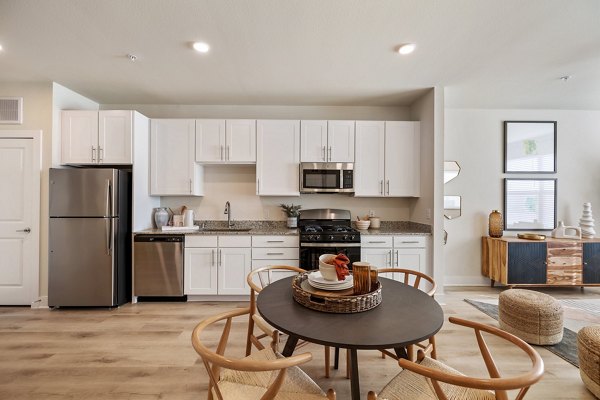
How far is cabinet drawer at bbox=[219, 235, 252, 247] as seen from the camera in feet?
11.2

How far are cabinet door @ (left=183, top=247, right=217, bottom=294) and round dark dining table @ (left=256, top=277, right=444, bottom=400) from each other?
2038mm

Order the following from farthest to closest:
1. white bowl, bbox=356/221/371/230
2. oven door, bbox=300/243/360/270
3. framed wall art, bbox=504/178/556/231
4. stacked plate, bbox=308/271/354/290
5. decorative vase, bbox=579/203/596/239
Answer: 1. framed wall art, bbox=504/178/556/231
2. decorative vase, bbox=579/203/596/239
3. white bowl, bbox=356/221/371/230
4. oven door, bbox=300/243/360/270
5. stacked plate, bbox=308/271/354/290

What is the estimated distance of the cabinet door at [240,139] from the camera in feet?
12.2

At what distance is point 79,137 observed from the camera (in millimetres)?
3361

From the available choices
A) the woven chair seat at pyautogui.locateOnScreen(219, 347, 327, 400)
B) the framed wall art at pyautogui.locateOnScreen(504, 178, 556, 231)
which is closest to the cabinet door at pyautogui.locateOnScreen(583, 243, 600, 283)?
the framed wall art at pyautogui.locateOnScreen(504, 178, 556, 231)

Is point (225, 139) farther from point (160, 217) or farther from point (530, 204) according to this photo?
point (530, 204)

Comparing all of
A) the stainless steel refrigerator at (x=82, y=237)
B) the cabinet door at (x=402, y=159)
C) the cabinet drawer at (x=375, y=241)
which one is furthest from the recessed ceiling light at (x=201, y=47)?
the cabinet drawer at (x=375, y=241)

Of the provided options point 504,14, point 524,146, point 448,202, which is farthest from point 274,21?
point 524,146

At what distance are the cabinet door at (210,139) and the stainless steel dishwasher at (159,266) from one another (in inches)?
46.0

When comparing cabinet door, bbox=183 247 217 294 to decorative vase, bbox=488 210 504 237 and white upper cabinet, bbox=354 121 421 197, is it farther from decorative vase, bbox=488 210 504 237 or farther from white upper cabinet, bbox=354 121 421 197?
decorative vase, bbox=488 210 504 237

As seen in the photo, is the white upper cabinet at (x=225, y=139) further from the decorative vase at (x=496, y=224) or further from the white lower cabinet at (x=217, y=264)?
the decorative vase at (x=496, y=224)

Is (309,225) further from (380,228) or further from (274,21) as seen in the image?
(274,21)

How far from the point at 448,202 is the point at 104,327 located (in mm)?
4700

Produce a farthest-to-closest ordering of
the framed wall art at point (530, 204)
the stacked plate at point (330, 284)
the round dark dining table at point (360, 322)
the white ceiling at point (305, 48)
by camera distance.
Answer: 1. the framed wall art at point (530, 204)
2. the white ceiling at point (305, 48)
3. the stacked plate at point (330, 284)
4. the round dark dining table at point (360, 322)
